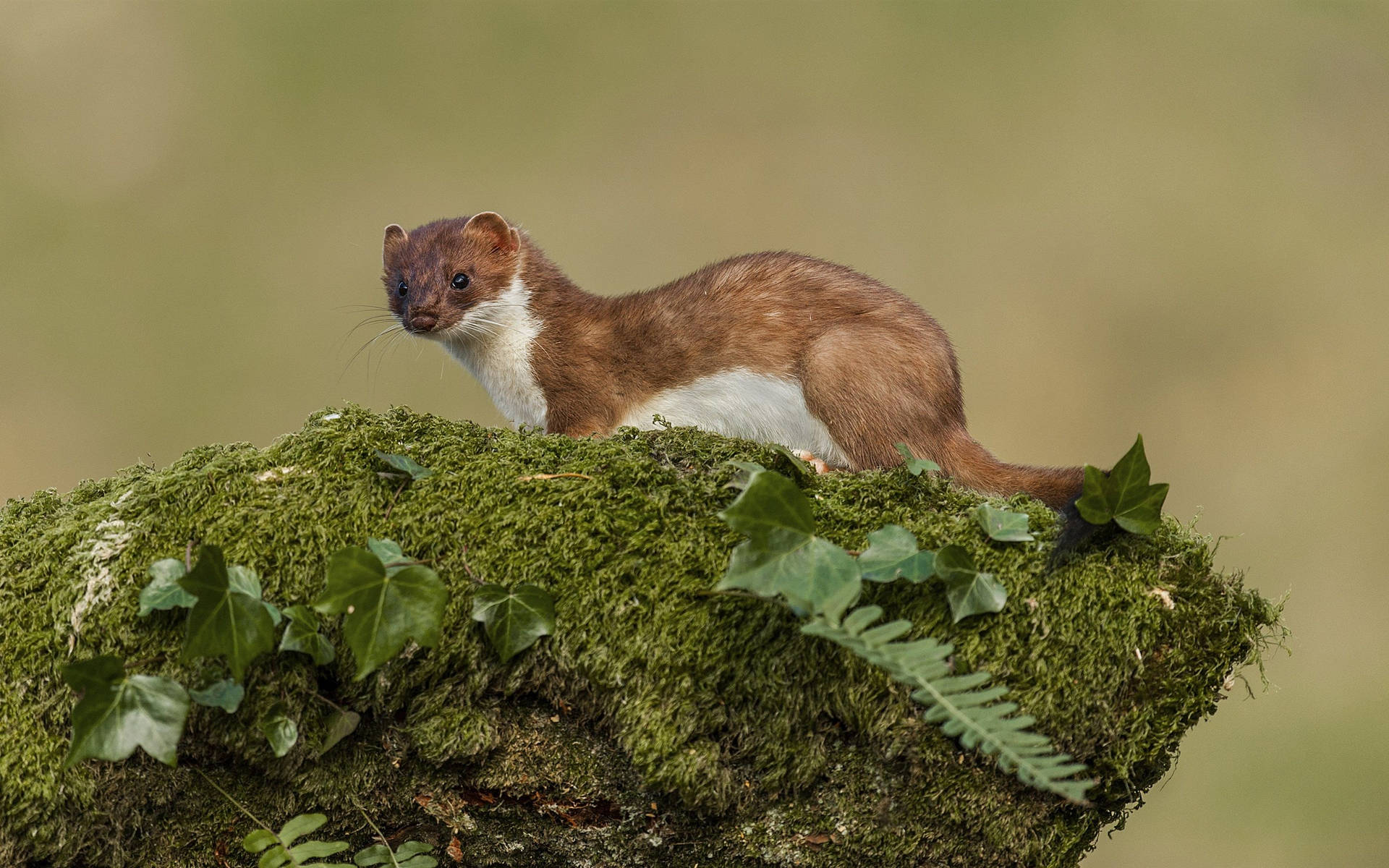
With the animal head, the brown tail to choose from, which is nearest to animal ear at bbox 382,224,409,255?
the animal head

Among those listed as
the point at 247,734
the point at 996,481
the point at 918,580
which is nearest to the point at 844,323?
the point at 996,481

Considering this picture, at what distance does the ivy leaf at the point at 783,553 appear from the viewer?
6.91 feet

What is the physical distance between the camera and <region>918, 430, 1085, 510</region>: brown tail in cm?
310

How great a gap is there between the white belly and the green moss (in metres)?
1.14

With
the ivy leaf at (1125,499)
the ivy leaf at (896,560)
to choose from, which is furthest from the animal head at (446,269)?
the ivy leaf at (1125,499)

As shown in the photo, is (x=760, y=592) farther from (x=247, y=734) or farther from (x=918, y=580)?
(x=247, y=734)

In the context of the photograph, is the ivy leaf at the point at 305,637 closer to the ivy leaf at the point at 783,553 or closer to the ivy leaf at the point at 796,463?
the ivy leaf at the point at 783,553

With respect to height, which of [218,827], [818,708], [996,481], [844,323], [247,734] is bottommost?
[218,827]

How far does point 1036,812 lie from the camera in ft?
8.02

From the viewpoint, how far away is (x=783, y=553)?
7.11 ft

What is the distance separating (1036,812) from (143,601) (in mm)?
1886

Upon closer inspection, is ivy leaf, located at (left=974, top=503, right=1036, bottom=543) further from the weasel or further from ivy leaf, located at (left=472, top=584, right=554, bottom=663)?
ivy leaf, located at (left=472, top=584, right=554, bottom=663)

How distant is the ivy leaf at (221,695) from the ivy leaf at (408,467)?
1.91 feet

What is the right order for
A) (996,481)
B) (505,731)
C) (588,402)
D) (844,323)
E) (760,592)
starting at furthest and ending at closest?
(588,402)
(844,323)
(996,481)
(505,731)
(760,592)
